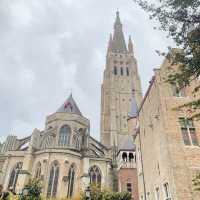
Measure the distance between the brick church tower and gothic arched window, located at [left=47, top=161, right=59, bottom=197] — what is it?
20.3 metres

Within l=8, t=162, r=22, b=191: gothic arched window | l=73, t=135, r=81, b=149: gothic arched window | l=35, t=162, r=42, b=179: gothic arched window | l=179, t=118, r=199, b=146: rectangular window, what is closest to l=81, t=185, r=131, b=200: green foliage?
l=179, t=118, r=199, b=146: rectangular window

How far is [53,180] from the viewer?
2661 cm

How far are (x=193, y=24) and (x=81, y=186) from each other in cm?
2327

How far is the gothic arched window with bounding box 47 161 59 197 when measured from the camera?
25.7m

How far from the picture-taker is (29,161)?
92.1ft

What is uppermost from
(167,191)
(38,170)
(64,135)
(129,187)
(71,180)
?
(64,135)

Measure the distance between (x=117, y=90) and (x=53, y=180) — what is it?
35889 mm

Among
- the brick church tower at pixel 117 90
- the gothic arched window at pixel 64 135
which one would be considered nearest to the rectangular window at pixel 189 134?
the gothic arched window at pixel 64 135

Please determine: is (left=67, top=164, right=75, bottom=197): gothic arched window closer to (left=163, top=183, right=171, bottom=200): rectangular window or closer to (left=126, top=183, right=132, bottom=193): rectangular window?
→ (left=126, top=183, right=132, bottom=193): rectangular window

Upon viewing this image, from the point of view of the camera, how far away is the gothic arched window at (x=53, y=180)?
25661 millimetres

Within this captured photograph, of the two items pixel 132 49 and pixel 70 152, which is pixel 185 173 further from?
pixel 132 49

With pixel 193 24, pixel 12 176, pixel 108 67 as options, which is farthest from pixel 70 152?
pixel 108 67

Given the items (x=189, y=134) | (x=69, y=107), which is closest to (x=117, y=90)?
(x=69, y=107)

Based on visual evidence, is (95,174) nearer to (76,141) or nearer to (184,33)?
(76,141)
